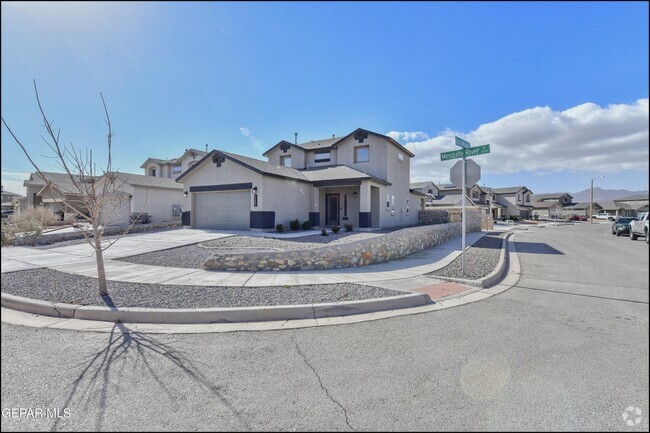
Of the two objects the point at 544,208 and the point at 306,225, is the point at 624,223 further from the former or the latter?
the point at 544,208

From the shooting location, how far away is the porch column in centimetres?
1770

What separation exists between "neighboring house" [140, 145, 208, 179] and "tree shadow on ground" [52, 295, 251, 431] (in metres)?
31.3

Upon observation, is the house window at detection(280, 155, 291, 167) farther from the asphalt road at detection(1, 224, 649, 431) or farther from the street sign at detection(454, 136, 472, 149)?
the asphalt road at detection(1, 224, 649, 431)

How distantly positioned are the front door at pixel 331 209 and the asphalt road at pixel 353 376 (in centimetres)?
1611

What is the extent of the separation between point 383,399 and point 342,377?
19.9 inches

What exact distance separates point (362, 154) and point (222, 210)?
10.4m

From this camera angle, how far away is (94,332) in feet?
13.7

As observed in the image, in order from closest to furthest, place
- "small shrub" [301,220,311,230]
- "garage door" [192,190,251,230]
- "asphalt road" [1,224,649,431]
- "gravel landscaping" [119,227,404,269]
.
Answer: "asphalt road" [1,224,649,431], "gravel landscaping" [119,227,404,269], "garage door" [192,190,251,230], "small shrub" [301,220,311,230]

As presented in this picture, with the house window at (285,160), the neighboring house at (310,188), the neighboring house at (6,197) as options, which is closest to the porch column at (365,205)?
the neighboring house at (310,188)

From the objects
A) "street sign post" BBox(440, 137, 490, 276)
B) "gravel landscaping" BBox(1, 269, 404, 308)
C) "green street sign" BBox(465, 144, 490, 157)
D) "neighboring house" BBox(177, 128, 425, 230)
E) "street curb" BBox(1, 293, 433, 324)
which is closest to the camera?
"street curb" BBox(1, 293, 433, 324)

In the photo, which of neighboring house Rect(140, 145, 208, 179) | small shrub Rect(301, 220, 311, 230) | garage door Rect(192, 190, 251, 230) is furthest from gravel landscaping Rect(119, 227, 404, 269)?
neighboring house Rect(140, 145, 208, 179)

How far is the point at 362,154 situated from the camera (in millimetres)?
21109

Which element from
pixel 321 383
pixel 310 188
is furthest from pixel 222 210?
pixel 321 383

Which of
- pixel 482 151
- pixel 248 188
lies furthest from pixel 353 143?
pixel 482 151
